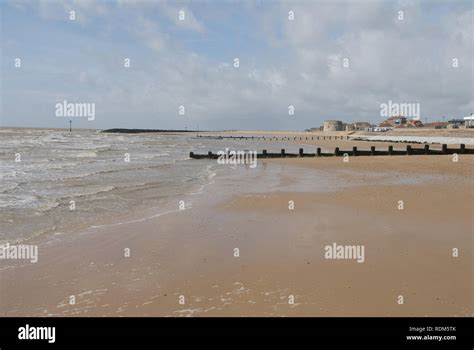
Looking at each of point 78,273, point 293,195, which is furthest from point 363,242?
point 293,195

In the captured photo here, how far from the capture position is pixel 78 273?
6348 millimetres

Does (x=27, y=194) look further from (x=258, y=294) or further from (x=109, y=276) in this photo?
(x=258, y=294)

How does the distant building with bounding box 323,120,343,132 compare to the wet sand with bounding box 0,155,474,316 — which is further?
the distant building with bounding box 323,120,343,132

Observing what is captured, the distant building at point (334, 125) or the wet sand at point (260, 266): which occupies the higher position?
the distant building at point (334, 125)

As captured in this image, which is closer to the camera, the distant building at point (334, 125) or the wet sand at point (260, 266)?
the wet sand at point (260, 266)

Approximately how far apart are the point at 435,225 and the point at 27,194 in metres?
13.1

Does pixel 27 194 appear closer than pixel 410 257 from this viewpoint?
No

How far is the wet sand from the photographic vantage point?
197 inches

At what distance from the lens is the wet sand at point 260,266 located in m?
5.01

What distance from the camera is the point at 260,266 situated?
6.44m

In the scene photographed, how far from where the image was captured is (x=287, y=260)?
6676mm
